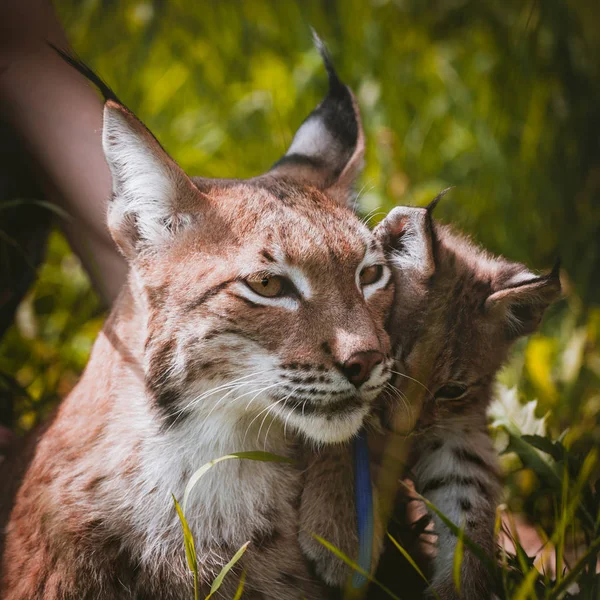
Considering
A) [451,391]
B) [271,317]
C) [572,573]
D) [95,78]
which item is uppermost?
[95,78]

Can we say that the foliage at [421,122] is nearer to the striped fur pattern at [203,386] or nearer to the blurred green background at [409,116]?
the blurred green background at [409,116]

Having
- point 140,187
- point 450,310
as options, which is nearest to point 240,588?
point 450,310

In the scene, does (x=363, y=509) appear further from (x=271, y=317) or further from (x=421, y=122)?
(x=421, y=122)

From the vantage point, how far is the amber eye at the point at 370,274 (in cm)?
209

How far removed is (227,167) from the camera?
4.62 meters

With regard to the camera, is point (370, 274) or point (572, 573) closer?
point (572, 573)

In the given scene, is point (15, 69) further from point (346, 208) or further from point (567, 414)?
point (567, 414)

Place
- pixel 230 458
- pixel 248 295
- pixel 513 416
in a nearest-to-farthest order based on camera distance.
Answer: pixel 248 295, pixel 230 458, pixel 513 416

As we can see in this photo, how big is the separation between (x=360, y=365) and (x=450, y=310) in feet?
1.53

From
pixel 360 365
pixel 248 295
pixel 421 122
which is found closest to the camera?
pixel 360 365

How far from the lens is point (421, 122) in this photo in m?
4.85

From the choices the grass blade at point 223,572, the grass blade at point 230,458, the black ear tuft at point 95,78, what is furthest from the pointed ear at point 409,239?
the grass blade at point 223,572

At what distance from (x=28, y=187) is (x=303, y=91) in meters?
2.12

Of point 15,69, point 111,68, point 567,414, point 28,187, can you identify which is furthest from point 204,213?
point 111,68
